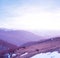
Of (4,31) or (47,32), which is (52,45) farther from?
(4,31)

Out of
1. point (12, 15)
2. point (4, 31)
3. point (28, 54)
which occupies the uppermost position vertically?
point (12, 15)

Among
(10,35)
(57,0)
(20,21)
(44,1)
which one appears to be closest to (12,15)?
(20,21)

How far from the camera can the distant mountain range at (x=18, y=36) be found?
1.56m

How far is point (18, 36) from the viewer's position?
5.18ft

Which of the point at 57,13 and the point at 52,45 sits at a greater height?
the point at 57,13

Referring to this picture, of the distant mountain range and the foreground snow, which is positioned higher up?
the distant mountain range

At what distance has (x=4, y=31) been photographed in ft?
5.12

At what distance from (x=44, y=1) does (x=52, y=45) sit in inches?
17.9

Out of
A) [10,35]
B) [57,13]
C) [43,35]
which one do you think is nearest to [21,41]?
[10,35]

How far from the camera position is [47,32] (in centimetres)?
160

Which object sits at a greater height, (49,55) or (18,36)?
(18,36)

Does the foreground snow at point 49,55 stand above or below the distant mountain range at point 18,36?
below

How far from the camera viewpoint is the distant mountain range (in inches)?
61.4

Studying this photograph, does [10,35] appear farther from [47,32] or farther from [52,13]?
[52,13]
